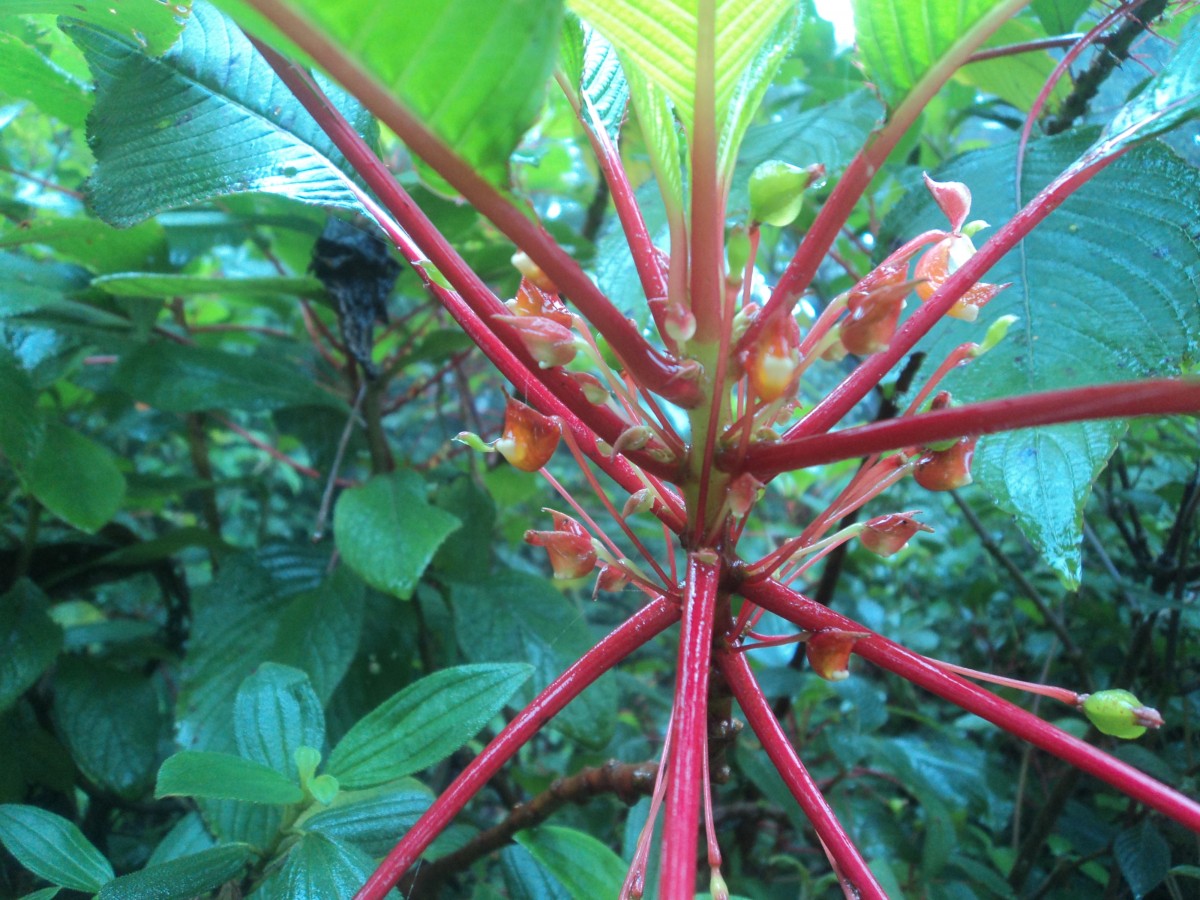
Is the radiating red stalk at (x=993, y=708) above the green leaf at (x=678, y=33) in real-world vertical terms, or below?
below

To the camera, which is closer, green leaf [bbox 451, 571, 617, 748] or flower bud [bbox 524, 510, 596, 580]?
flower bud [bbox 524, 510, 596, 580]

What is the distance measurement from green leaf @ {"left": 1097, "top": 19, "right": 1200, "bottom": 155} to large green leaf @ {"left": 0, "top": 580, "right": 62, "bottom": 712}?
2.78 ft

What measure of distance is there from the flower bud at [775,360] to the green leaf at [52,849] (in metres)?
0.41

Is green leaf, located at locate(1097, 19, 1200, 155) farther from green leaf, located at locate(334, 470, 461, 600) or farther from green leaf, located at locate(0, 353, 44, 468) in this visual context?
green leaf, located at locate(0, 353, 44, 468)

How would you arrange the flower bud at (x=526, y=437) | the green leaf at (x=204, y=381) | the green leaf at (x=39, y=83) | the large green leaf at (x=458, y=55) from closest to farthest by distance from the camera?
the large green leaf at (x=458, y=55) < the flower bud at (x=526, y=437) < the green leaf at (x=39, y=83) < the green leaf at (x=204, y=381)

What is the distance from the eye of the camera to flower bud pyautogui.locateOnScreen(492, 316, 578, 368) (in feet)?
1.00

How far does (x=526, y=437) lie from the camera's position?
0.35m

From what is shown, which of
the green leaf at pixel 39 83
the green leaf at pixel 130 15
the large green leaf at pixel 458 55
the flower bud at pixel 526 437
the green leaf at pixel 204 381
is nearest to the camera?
the large green leaf at pixel 458 55

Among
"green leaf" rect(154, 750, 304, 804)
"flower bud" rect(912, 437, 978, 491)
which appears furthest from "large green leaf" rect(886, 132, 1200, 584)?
"green leaf" rect(154, 750, 304, 804)

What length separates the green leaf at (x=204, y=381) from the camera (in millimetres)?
787

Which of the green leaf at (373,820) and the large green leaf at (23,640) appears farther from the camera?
the large green leaf at (23,640)

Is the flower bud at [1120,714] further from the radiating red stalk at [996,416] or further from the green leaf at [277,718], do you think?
the green leaf at [277,718]

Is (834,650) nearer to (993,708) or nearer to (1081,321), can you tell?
(993,708)

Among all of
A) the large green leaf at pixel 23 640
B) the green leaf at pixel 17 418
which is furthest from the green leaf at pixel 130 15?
the large green leaf at pixel 23 640
